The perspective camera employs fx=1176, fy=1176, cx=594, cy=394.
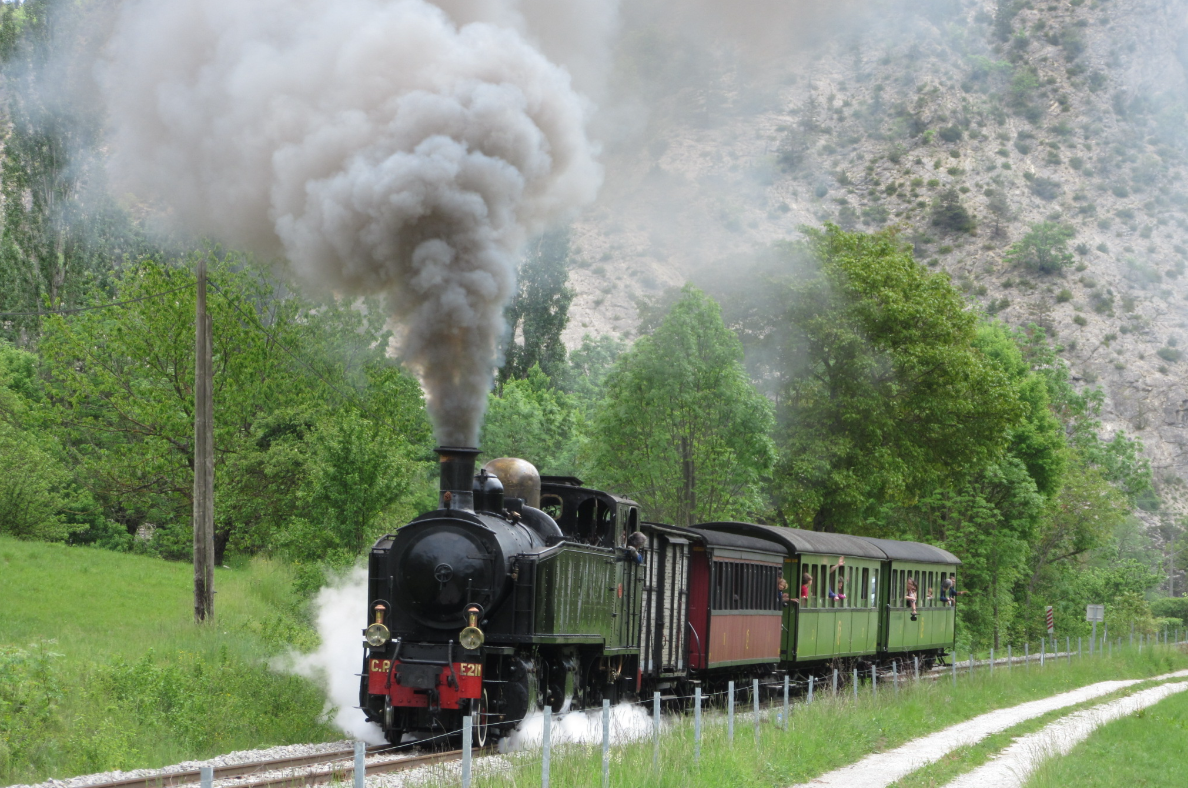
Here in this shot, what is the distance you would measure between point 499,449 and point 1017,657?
17443 mm

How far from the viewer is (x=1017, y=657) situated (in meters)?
34.0

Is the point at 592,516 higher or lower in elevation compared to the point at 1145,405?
lower

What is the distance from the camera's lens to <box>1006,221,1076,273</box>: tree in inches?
3059

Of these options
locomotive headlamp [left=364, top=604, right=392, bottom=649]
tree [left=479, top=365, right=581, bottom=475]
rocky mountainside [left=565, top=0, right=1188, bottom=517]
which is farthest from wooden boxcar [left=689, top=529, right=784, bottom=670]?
rocky mountainside [left=565, top=0, right=1188, bottom=517]

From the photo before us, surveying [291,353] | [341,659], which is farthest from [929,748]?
[291,353]

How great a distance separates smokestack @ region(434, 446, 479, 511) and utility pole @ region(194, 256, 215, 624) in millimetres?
7163

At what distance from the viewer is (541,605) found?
1117 cm

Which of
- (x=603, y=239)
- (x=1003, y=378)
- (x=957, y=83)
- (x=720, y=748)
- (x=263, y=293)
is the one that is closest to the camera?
(x=720, y=748)

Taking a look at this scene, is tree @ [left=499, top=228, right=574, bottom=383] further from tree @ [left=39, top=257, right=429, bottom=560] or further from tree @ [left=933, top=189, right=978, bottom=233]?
tree @ [left=933, top=189, right=978, bottom=233]

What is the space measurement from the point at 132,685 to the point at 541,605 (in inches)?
189

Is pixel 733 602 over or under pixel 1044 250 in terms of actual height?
under

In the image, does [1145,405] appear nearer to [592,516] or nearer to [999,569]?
[999,569]

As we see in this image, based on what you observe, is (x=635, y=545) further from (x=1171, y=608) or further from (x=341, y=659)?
(x=1171, y=608)

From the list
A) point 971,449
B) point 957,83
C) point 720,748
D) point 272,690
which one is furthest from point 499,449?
point 957,83
